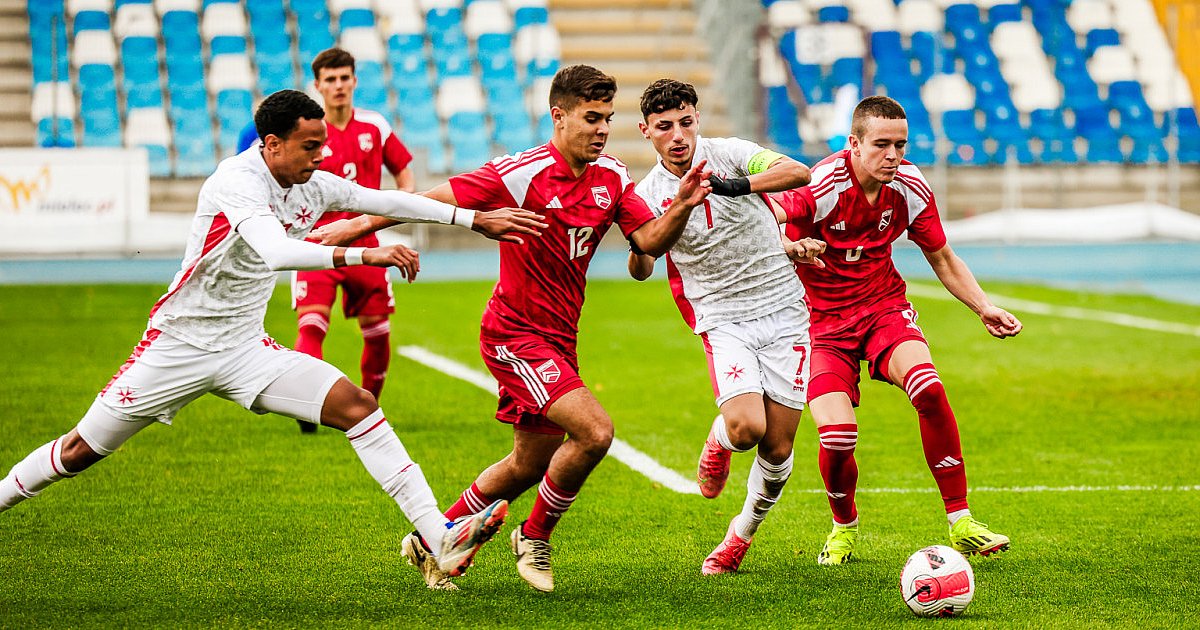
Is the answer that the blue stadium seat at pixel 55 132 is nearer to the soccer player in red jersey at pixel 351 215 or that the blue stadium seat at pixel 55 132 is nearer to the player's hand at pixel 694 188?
the soccer player in red jersey at pixel 351 215

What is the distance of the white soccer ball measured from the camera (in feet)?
16.8

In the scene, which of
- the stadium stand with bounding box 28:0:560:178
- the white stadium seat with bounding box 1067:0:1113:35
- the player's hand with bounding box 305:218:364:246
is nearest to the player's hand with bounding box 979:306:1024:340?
the player's hand with bounding box 305:218:364:246

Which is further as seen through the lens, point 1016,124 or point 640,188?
point 1016,124

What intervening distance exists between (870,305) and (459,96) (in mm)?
19059

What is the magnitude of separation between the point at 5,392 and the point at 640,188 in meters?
6.16

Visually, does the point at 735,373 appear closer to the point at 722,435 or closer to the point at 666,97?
the point at 722,435

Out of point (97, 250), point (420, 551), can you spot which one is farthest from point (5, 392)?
point (97, 250)

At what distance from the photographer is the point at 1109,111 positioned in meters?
25.6

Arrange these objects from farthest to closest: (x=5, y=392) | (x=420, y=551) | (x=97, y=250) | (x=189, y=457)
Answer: (x=97, y=250) → (x=5, y=392) → (x=189, y=457) → (x=420, y=551)

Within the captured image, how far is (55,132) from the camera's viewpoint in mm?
21828

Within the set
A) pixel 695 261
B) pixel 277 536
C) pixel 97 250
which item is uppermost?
pixel 695 261

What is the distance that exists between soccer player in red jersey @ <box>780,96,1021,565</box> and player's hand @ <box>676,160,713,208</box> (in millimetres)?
896

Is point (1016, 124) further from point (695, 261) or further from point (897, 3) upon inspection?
point (695, 261)

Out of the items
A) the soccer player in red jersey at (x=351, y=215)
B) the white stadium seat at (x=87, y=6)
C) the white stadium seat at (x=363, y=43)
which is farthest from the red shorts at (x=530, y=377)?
the white stadium seat at (x=87, y=6)
